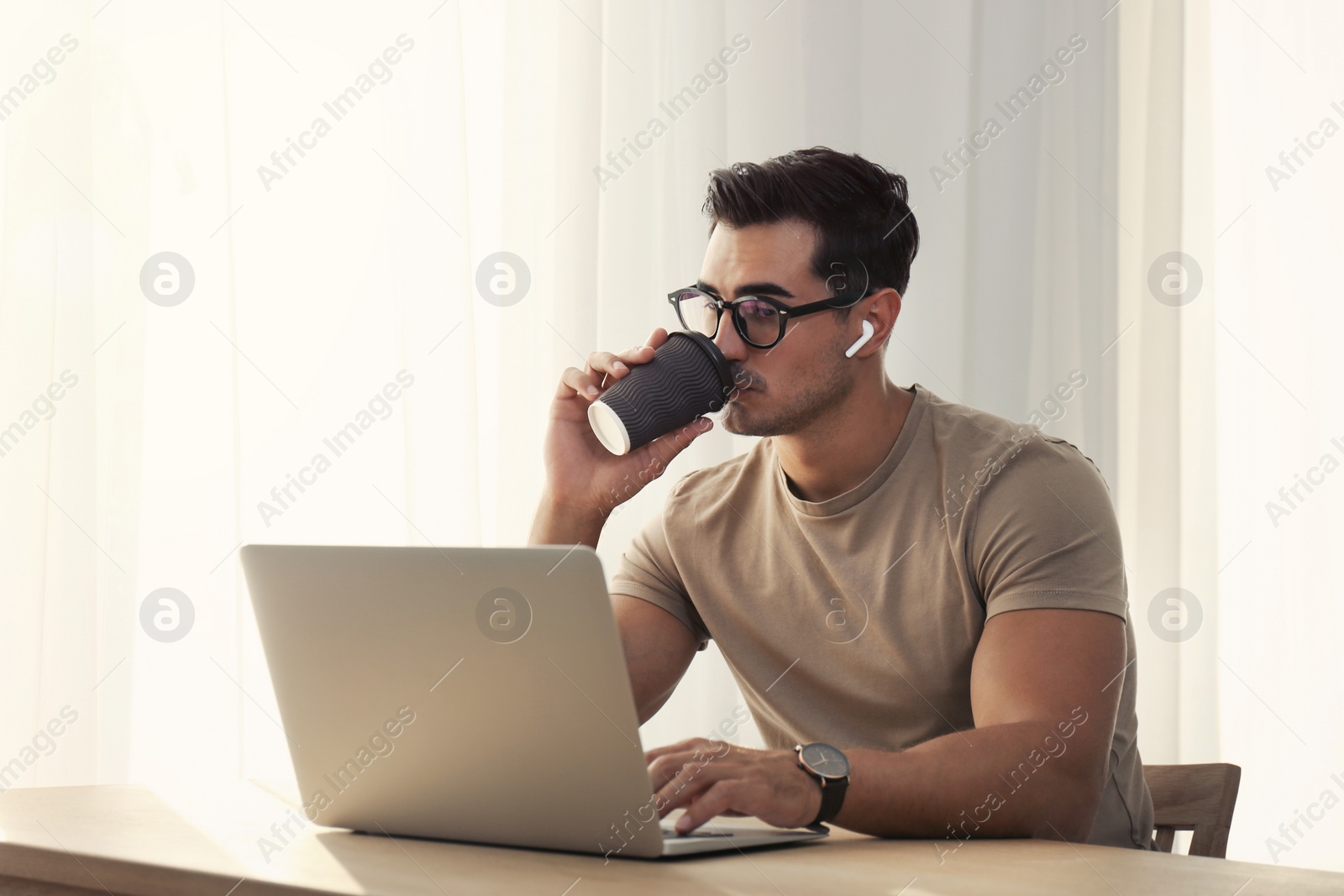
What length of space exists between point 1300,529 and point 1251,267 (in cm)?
51

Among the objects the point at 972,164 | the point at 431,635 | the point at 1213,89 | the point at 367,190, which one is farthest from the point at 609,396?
the point at 1213,89

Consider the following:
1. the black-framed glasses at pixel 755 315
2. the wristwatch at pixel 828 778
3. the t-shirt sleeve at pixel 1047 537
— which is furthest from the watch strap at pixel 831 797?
the black-framed glasses at pixel 755 315

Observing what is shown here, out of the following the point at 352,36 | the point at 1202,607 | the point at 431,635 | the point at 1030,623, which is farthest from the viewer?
the point at 1202,607

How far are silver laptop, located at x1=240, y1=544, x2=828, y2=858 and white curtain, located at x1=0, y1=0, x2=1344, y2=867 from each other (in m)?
0.34

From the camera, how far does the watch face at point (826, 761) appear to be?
2.72ft

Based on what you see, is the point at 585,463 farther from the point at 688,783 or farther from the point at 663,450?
the point at 688,783

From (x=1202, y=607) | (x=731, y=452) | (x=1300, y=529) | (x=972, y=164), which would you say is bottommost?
(x=1202, y=607)

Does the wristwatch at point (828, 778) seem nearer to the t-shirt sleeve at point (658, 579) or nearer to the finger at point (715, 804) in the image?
the finger at point (715, 804)

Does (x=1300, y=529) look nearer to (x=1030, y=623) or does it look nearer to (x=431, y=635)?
(x=1030, y=623)

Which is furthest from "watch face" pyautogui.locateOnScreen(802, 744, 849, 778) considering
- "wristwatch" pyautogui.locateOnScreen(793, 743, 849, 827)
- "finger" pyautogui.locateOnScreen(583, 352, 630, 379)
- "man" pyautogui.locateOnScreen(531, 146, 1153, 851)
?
"finger" pyautogui.locateOnScreen(583, 352, 630, 379)

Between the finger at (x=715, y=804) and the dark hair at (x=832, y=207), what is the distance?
27.3 inches

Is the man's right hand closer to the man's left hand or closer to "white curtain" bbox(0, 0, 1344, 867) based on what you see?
"white curtain" bbox(0, 0, 1344, 867)

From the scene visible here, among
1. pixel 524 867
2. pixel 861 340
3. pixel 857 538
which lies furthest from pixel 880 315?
pixel 524 867

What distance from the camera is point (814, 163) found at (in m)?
1.41
